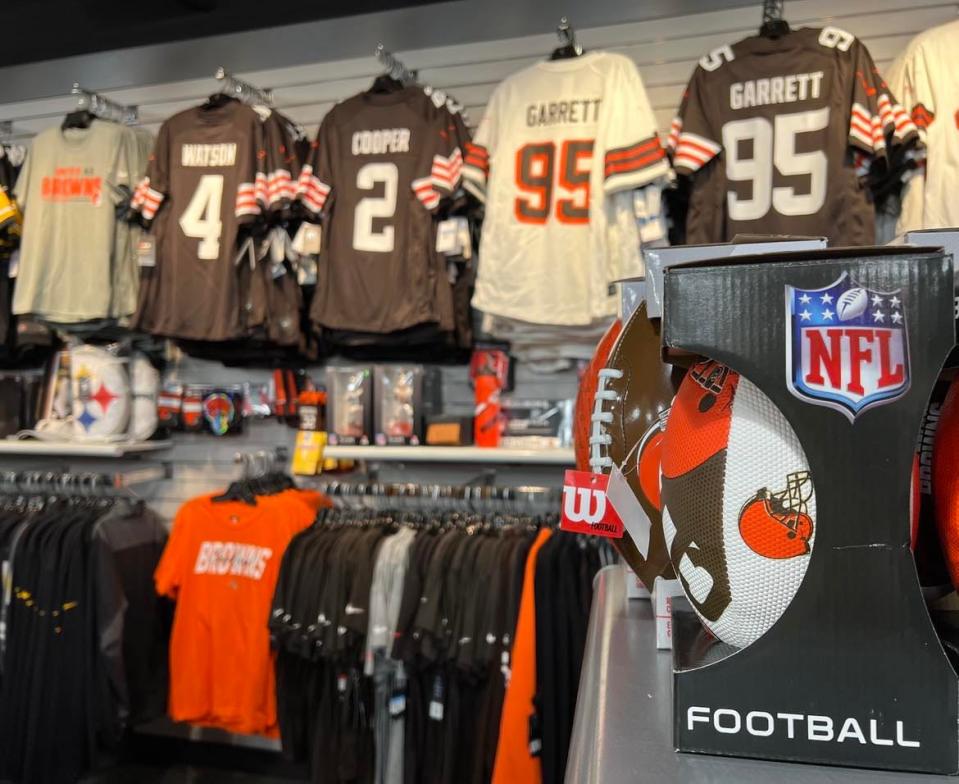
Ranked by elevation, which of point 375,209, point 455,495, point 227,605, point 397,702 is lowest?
point 397,702

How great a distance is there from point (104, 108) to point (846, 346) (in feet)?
11.7

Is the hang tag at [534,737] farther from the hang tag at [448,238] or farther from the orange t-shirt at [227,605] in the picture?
the hang tag at [448,238]

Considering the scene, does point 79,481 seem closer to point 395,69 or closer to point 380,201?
point 380,201

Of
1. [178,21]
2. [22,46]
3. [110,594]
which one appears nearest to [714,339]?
[110,594]

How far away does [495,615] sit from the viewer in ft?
6.98

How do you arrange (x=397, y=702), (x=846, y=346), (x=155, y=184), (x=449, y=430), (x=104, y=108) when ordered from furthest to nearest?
(x=104, y=108) < (x=155, y=184) < (x=449, y=430) < (x=397, y=702) < (x=846, y=346)

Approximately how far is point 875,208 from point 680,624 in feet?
6.79

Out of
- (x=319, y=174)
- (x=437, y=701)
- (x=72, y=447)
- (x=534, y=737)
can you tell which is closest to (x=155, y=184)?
(x=319, y=174)

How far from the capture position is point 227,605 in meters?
2.56

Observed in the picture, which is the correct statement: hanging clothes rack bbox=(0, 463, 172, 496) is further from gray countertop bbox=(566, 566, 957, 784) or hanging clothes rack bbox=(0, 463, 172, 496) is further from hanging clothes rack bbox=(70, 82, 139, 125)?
gray countertop bbox=(566, 566, 957, 784)

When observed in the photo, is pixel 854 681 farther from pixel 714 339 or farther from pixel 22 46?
pixel 22 46

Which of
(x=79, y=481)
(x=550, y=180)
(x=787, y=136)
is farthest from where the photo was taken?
(x=79, y=481)

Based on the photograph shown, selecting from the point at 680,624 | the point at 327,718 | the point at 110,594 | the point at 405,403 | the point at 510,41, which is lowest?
the point at 327,718

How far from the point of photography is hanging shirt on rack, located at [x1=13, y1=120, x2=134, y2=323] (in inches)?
112
